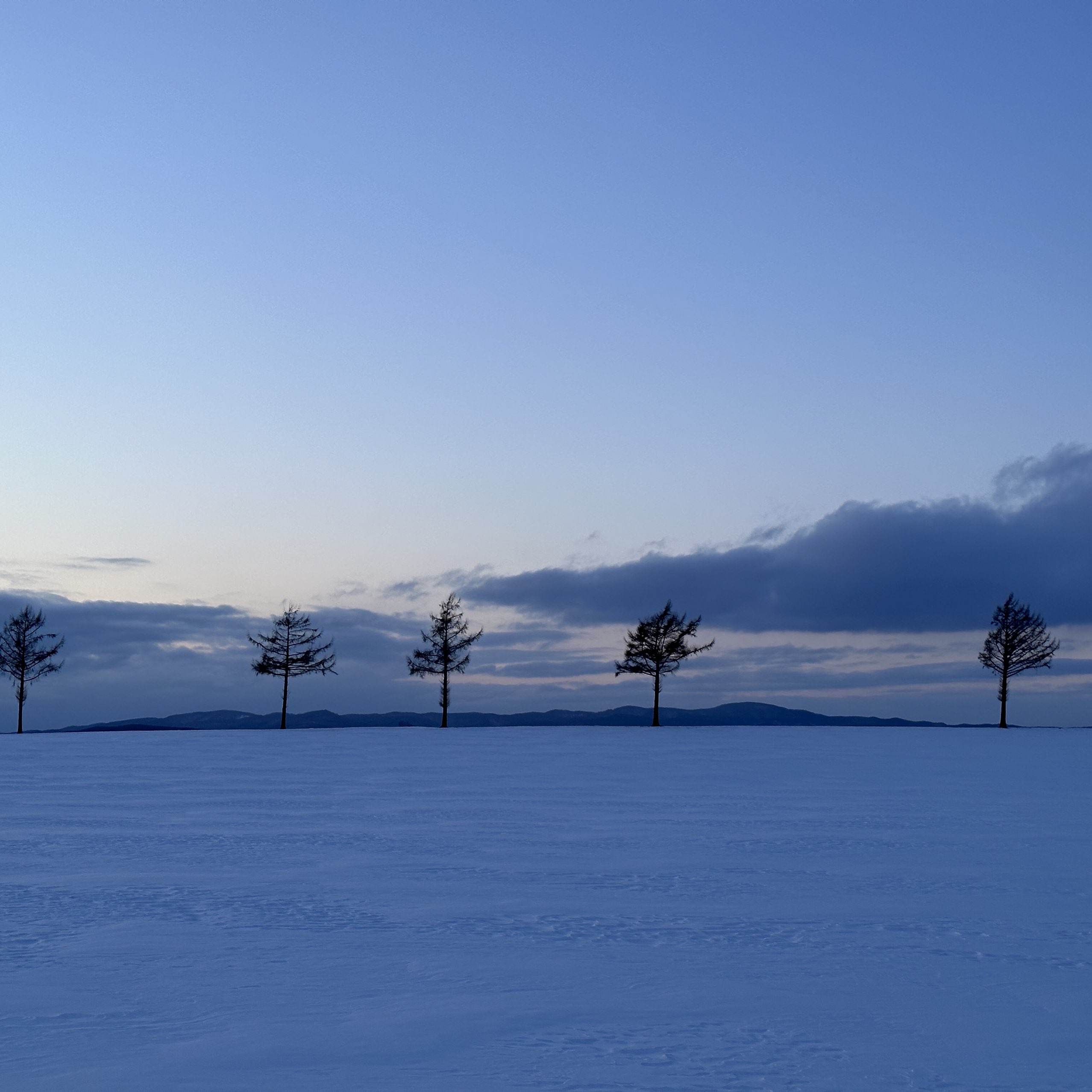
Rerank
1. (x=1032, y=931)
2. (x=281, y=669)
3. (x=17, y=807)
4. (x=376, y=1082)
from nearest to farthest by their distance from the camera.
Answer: (x=376, y=1082)
(x=1032, y=931)
(x=17, y=807)
(x=281, y=669)

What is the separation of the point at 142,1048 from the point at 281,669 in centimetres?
5361

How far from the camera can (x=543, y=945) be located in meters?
8.41

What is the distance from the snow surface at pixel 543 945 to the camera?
5.89 m

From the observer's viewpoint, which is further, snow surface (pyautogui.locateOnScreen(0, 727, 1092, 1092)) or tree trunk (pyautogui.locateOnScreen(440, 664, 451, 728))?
tree trunk (pyautogui.locateOnScreen(440, 664, 451, 728))

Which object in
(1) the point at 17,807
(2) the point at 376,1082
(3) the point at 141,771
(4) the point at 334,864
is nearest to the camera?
(2) the point at 376,1082

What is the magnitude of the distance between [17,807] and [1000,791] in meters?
19.6

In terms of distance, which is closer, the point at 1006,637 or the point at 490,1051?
the point at 490,1051

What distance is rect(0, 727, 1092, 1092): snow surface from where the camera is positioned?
232 inches

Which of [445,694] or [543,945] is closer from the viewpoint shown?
[543,945]

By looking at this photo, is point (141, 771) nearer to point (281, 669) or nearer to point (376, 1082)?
point (376, 1082)

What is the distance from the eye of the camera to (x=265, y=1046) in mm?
6047

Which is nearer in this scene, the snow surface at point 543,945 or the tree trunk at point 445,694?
the snow surface at point 543,945

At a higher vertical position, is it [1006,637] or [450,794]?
[1006,637]

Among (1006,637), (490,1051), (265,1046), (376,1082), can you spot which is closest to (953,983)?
(490,1051)
